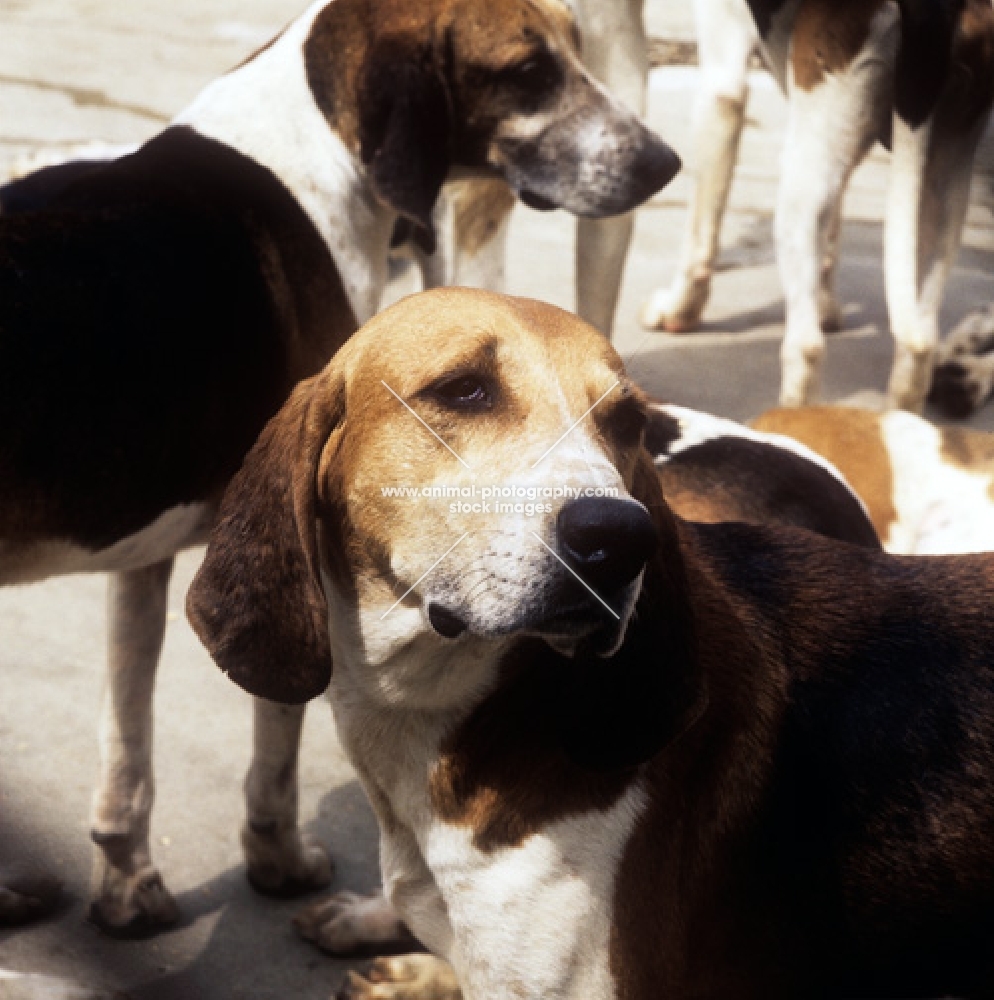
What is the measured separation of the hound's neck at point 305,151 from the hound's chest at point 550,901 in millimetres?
1364

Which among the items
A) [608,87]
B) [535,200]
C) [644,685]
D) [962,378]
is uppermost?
[644,685]

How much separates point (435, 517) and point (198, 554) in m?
2.49

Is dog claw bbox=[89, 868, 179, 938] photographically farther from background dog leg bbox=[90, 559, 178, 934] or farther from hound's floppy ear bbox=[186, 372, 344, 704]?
hound's floppy ear bbox=[186, 372, 344, 704]

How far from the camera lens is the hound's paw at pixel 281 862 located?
332cm

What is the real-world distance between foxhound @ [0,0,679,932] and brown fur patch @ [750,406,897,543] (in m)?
0.80

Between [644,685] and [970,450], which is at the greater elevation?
[644,685]

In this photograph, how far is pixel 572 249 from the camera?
22.5 ft

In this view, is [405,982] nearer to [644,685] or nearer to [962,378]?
[644,685]

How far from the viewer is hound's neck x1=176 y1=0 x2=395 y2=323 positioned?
3307 mm

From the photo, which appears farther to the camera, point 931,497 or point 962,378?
point 962,378

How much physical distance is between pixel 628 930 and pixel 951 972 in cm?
54

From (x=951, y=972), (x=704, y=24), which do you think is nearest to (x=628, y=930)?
(x=951, y=972)

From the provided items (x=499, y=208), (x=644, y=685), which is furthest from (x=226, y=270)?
(x=499, y=208)

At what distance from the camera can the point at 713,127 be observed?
18.5 ft
